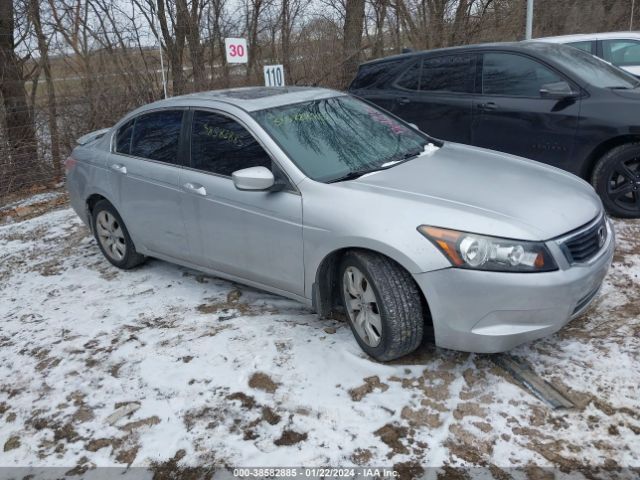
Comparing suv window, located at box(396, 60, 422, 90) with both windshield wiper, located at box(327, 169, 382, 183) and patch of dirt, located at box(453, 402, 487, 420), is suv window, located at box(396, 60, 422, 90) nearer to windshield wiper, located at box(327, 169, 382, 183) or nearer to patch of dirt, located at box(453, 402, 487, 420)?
A: windshield wiper, located at box(327, 169, 382, 183)

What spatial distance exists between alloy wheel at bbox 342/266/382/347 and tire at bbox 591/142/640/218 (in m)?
3.08

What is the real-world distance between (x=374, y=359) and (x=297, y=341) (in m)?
0.56

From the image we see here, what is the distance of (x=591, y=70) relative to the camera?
5.63 m

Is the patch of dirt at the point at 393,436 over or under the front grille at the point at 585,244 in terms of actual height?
under

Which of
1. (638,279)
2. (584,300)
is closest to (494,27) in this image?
(638,279)

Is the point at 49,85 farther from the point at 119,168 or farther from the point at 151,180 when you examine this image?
the point at 151,180

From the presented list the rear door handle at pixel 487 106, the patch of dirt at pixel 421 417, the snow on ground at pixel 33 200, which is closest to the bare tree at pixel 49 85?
the snow on ground at pixel 33 200

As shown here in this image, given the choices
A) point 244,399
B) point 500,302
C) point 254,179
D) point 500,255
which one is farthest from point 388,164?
point 244,399

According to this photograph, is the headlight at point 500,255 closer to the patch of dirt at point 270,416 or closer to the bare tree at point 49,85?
the patch of dirt at point 270,416

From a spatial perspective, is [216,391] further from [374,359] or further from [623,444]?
[623,444]

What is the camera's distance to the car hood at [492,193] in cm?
299

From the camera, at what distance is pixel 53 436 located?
303 cm

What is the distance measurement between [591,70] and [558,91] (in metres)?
0.66

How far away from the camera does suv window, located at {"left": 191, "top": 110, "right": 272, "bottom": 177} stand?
3.84 meters
